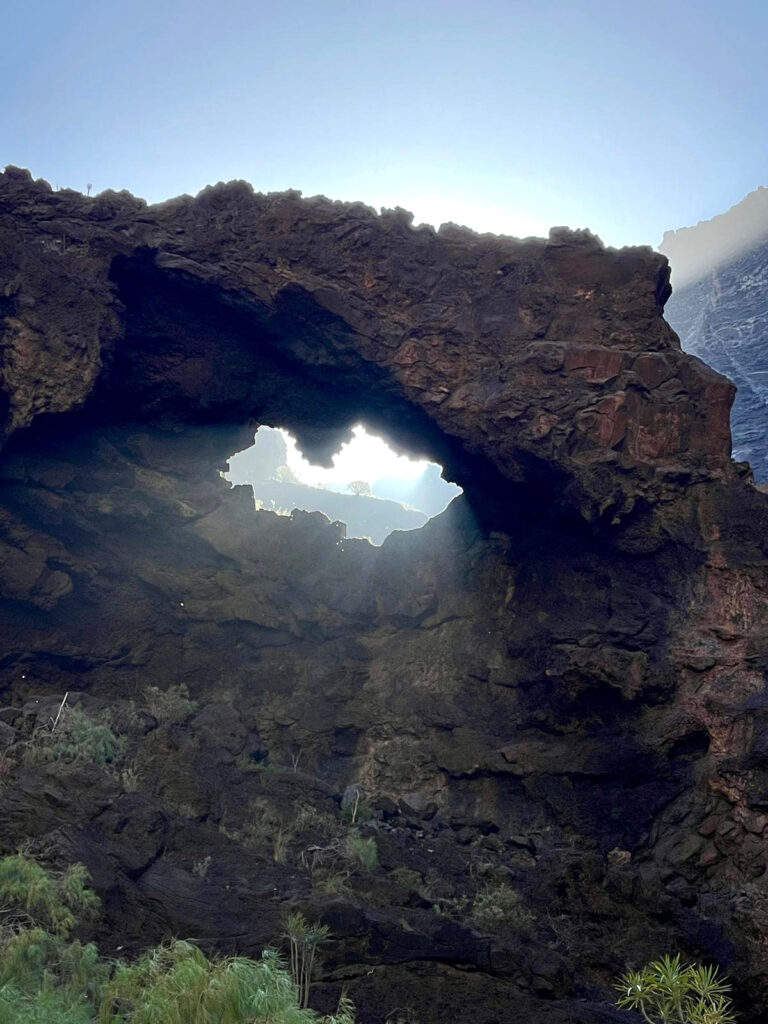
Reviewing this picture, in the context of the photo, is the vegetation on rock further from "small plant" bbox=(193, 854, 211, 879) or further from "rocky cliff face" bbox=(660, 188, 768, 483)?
"rocky cliff face" bbox=(660, 188, 768, 483)

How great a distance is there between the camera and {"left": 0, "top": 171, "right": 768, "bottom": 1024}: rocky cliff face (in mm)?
14453

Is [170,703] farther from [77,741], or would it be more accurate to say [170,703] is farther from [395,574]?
[395,574]

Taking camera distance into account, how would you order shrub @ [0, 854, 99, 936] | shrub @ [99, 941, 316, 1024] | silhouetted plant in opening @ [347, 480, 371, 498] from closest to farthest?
shrub @ [99, 941, 316, 1024]
shrub @ [0, 854, 99, 936]
silhouetted plant in opening @ [347, 480, 371, 498]

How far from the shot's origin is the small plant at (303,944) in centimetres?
1007

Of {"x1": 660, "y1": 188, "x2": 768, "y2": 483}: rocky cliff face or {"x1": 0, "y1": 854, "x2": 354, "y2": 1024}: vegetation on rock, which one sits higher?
{"x1": 660, "y1": 188, "x2": 768, "y2": 483}: rocky cliff face

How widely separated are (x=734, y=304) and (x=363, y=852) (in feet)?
138

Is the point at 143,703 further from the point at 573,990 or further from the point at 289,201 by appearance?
the point at 289,201

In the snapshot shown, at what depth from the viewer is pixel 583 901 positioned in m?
13.9

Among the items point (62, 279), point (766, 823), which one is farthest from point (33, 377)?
point (766, 823)

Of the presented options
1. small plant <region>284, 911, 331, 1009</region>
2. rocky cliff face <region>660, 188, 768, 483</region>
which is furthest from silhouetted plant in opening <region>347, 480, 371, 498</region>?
small plant <region>284, 911, 331, 1009</region>

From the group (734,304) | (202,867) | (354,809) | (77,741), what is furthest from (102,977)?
(734,304)

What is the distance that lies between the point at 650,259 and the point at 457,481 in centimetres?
730

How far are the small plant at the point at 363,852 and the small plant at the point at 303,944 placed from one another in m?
3.19

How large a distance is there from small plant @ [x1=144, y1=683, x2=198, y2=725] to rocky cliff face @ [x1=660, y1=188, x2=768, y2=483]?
24.5m
